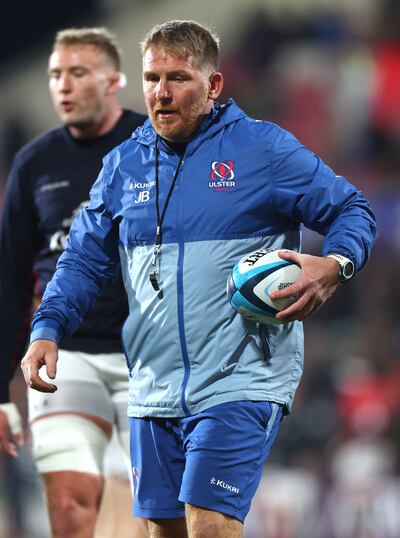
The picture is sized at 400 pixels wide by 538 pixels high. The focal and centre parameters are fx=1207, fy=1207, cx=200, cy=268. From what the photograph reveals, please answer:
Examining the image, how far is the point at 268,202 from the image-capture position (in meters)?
4.03

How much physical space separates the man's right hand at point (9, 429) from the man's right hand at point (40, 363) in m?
1.50

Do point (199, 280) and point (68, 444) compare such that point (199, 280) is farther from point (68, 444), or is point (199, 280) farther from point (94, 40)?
point (94, 40)

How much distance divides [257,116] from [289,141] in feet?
31.0

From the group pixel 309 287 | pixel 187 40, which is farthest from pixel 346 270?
pixel 187 40

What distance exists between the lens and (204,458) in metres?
3.88

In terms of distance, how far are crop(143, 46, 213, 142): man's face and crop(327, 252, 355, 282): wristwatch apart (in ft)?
2.41

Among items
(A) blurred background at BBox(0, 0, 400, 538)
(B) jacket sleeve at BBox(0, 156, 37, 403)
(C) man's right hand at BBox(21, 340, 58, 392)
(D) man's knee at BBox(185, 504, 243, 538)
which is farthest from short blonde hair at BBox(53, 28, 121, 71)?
(A) blurred background at BBox(0, 0, 400, 538)

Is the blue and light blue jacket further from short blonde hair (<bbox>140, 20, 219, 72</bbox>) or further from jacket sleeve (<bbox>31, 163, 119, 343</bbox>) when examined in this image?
short blonde hair (<bbox>140, 20, 219, 72</bbox>)

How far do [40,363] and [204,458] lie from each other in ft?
2.01

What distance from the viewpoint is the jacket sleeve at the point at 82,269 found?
13.4 feet

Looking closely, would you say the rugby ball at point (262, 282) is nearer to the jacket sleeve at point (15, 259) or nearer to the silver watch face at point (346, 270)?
the silver watch face at point (346, 270)

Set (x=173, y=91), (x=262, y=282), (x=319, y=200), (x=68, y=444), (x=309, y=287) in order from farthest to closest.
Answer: (x=68, y=444) → (x=173, y=91) → (x=319, y=200) → (x=262, y=282) → (x=309, y=287)

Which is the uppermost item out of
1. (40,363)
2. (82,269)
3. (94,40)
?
(94,40)

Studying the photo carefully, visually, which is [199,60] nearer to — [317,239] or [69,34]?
[69,34]
